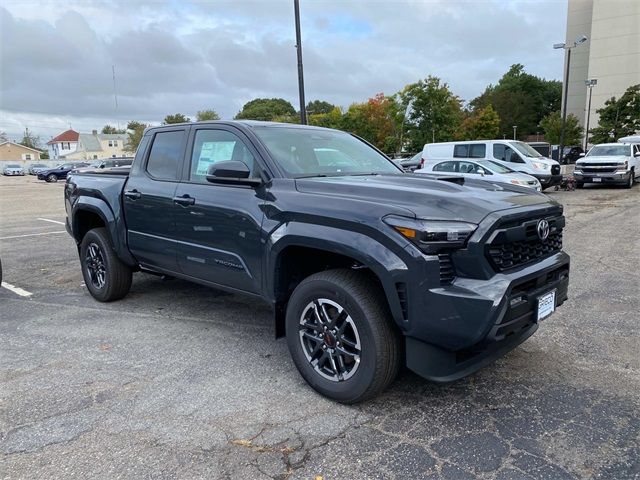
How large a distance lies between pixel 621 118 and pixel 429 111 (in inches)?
695

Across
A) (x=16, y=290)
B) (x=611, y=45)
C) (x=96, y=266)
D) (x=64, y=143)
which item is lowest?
(x=16, y=290)

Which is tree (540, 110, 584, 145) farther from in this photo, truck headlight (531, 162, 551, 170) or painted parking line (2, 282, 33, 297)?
painted parking line (2, 282, 33, 297)

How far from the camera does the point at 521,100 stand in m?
79.3

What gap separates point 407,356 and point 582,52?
79.2 metres

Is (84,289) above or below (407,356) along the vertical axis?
below

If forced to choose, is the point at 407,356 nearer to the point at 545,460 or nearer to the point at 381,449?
the point at 381,449

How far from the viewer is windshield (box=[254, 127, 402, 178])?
12.5ft

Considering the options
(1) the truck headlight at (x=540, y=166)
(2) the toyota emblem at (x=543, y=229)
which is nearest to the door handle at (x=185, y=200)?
(2) the toyota emblem at (x=543, y=229)

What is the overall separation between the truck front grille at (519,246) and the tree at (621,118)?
42662 millimetres

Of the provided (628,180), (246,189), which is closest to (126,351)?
(246,189)

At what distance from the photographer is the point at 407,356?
2.89 meters

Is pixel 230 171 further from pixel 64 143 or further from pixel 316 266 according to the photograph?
pixel 64 143

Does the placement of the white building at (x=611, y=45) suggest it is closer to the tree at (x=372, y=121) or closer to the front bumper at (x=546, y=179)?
the tree at (x=372, y=121)

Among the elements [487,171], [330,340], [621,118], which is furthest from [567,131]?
[330,340]
